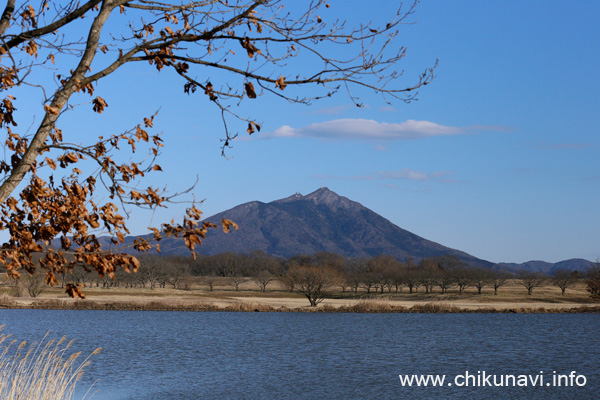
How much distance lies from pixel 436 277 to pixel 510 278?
147 feet

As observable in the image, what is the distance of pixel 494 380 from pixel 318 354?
14.4 meters

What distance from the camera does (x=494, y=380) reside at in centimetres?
3675

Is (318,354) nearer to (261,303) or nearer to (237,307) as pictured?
(237,307)

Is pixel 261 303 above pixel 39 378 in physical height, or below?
below

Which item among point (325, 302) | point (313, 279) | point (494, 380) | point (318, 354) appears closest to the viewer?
point (494, 380)

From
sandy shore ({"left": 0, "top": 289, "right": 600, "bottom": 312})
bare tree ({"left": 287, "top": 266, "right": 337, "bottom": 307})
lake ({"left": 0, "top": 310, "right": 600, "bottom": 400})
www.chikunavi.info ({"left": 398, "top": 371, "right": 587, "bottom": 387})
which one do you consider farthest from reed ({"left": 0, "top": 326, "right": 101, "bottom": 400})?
bare tree ({"left": 287, "top": 266, "right": 337, "bottom": 307})

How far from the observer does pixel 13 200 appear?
684 cm

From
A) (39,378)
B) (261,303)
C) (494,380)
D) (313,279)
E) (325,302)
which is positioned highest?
(313,279)

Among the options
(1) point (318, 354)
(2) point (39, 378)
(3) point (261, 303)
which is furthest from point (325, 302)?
(2) point (39, 378)

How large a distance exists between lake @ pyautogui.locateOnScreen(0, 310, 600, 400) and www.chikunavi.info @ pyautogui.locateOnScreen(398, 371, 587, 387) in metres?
0.13

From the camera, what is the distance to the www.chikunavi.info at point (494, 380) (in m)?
34.8

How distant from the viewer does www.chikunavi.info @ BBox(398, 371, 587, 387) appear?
114ft

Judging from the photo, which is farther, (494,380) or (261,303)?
(261,303)

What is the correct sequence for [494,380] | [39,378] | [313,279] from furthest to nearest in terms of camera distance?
[313,279] → [494,380] → [39,378]
